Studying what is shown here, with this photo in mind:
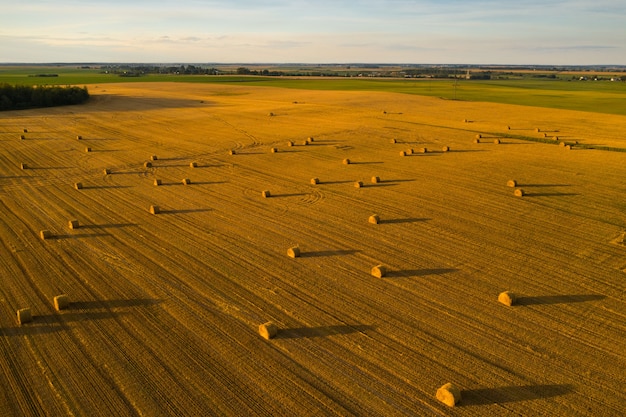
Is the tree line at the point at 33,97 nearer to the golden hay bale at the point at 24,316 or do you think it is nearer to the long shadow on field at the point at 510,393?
the golden hay bale at the point at 24,316

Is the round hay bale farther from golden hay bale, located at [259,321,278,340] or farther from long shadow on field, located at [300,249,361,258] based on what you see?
golden hay bale, located at [259,321,278,340]

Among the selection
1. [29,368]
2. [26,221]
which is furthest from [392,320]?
[26,221]

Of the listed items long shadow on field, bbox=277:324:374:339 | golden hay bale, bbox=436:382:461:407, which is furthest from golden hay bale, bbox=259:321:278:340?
golden hay bale, bbox=436:382:461:407

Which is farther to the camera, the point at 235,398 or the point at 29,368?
the point at 29,368

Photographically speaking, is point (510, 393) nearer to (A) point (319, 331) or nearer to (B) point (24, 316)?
(A) point (319, 331)

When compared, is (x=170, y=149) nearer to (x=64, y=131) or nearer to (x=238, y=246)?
(x=64, y=131)

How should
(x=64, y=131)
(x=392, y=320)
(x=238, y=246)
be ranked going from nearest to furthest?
(x=392, y=320) < (x=238, y=246) < (x=64, y=131)
